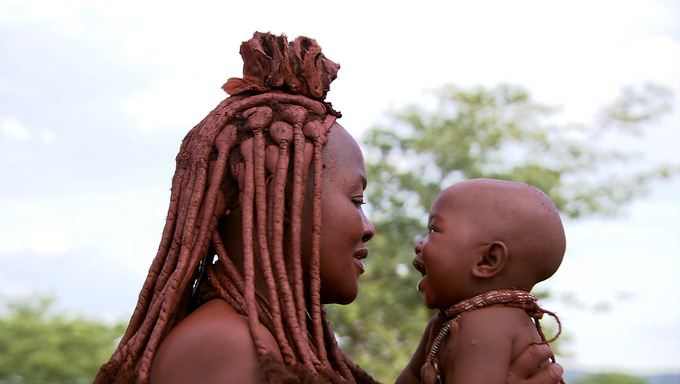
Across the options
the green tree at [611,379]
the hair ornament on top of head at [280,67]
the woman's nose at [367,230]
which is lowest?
the woman's nose at [367,230]

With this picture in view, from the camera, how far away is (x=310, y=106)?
10.6 feet

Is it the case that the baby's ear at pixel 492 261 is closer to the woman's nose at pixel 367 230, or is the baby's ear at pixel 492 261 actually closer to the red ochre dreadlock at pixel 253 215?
the woman's nose at pixel 367 230

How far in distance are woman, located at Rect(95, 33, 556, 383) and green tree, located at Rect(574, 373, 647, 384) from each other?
34.8 ft

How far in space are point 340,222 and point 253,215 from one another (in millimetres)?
268

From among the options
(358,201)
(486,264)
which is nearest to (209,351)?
(358,201)

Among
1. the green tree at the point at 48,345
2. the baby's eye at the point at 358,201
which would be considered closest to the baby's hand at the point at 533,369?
the baby's eye at the point at 358,201

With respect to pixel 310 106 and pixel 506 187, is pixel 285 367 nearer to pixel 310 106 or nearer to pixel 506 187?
pixel 310 106

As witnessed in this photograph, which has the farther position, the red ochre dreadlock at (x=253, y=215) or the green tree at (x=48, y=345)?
the green tree at (x=48, y=345)

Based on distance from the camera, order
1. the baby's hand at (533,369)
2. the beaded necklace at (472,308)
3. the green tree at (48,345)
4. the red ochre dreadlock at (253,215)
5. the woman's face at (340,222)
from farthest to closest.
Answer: the green tree at (48,345) < the beaded necklace at (472,308) < the baby's hand at (533,369) < the woman's face at (340,222) < the red ochre dreadlock at (253,215)

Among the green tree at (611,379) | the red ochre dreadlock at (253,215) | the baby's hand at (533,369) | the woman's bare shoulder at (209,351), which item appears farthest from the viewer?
the green tree at (611,379)

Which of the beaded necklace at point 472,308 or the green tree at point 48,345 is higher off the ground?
the green tree at point 48,345

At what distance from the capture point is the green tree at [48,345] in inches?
462

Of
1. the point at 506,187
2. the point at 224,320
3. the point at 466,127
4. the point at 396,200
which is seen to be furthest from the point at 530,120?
the point at 224,320

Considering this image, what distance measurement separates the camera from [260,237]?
3.01m
